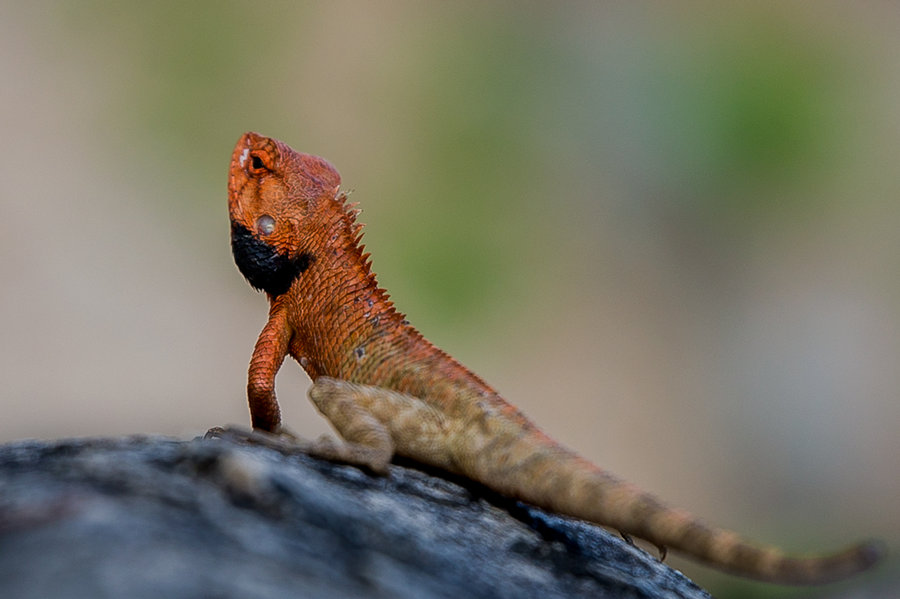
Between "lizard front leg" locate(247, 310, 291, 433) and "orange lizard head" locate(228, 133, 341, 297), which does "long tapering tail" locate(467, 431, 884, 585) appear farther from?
"orange lizard head" locate(228, 133, 341, 297)

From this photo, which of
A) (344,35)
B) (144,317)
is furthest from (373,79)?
(144,317)

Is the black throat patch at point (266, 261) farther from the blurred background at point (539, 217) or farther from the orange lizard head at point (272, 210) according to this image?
the blurred background at point (539, 217)

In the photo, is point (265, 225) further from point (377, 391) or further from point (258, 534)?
point (258, 534)

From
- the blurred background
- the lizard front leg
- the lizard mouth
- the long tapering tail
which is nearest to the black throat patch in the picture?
the lizard mouth

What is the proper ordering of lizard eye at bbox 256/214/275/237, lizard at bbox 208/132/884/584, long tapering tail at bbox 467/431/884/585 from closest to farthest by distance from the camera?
long tapering tail at bbox 467/431/884/585, lizard at bbox 208/132/884/584, lizard eye at bbox 256/214/275/237

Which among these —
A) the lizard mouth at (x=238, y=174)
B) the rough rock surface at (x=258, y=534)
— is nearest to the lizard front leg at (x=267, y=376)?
the lizard mouth at (x=238, y=174)

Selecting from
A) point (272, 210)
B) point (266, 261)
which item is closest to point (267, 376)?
point (266, 261)

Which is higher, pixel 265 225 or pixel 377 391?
pixel 265 225
